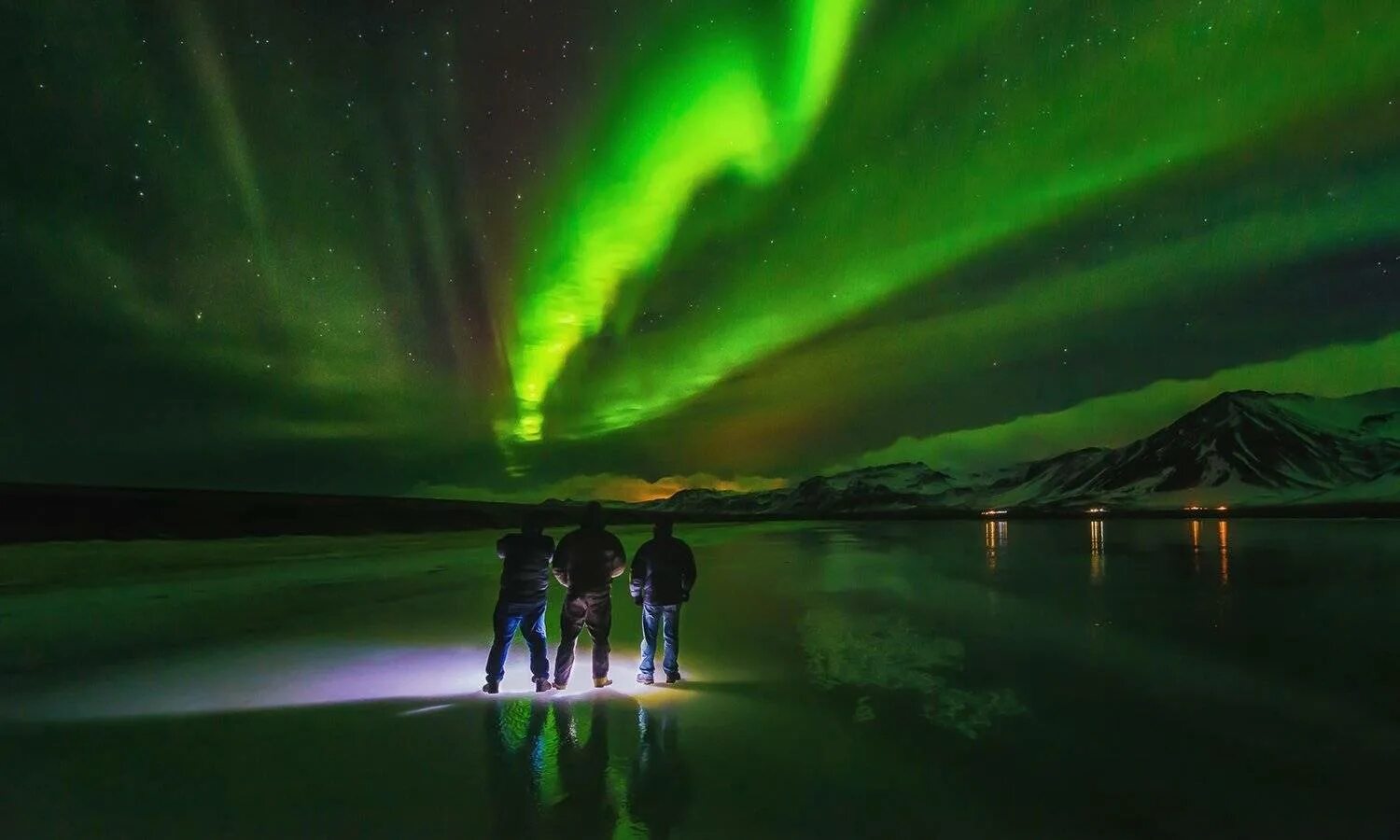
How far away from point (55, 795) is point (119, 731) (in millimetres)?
2126

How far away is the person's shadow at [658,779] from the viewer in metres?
5.33

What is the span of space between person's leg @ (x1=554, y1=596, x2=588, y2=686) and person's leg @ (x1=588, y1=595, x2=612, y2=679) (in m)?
0.10

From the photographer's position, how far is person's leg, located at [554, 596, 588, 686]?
29.8ft

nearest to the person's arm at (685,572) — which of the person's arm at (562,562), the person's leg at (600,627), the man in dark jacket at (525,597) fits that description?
the person's leg at (600,627)

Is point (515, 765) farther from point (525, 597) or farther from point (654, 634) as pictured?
point (654, 634)

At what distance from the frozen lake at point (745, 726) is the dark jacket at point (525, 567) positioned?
1.09m

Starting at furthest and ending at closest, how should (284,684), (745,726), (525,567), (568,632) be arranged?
(284,684) < (568,632) < (525,567) < (745,726)

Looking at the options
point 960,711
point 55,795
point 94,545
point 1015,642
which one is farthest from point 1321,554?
point 94,545

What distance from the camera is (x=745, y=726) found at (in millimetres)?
7695

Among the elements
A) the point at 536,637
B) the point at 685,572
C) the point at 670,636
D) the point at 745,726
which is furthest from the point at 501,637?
the point at 745,726

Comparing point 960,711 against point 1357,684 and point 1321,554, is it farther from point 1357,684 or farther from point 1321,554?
point 1321,554

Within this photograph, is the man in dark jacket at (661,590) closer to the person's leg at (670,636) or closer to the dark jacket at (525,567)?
the person's leg at (670,636)

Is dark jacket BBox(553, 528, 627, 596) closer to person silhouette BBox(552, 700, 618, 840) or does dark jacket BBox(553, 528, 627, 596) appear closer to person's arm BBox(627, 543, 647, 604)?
person's arm BBox(627, 543, 647, 604)

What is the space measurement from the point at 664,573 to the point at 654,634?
70 centimetres
